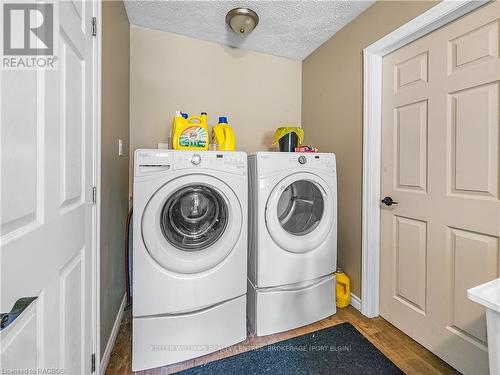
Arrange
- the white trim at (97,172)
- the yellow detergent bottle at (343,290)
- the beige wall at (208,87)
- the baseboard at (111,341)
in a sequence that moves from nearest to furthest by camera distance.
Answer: the white trim at (97,172) → the baseboard at (111,341) → the yellow detergent bottle at (343,290) → the beige wall at (208,87)

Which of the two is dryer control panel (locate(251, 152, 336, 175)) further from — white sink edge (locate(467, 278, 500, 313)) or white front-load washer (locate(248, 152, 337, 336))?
white sink edge (locate(467, 278, 500, 313))

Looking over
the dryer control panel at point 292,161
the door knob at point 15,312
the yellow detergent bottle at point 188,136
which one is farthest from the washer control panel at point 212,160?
the door knob at point 15,312

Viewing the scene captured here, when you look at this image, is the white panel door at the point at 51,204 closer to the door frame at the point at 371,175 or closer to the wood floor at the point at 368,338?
the wood floor at the point at 368,338

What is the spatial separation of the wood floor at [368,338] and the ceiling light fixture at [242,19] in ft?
7.40

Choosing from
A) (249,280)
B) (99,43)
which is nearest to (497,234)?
(249,280)

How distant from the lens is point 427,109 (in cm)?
145

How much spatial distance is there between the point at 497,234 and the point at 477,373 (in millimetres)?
718

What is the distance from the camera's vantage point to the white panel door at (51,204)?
56 centimetres

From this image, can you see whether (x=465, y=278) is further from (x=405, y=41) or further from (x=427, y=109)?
(x=405, y=41)

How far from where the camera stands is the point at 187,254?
135cm

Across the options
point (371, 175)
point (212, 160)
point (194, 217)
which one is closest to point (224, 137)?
point (212, 160)

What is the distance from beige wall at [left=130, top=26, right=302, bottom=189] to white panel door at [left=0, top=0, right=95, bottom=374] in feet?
3.28

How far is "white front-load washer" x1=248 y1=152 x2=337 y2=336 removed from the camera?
1.53 meters

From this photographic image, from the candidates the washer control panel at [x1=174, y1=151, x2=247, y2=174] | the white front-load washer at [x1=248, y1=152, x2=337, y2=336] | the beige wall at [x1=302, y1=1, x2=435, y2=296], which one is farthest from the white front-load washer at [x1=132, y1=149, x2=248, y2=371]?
the beige wall at [x1=302, y1=1, x2=435, y2=296]
